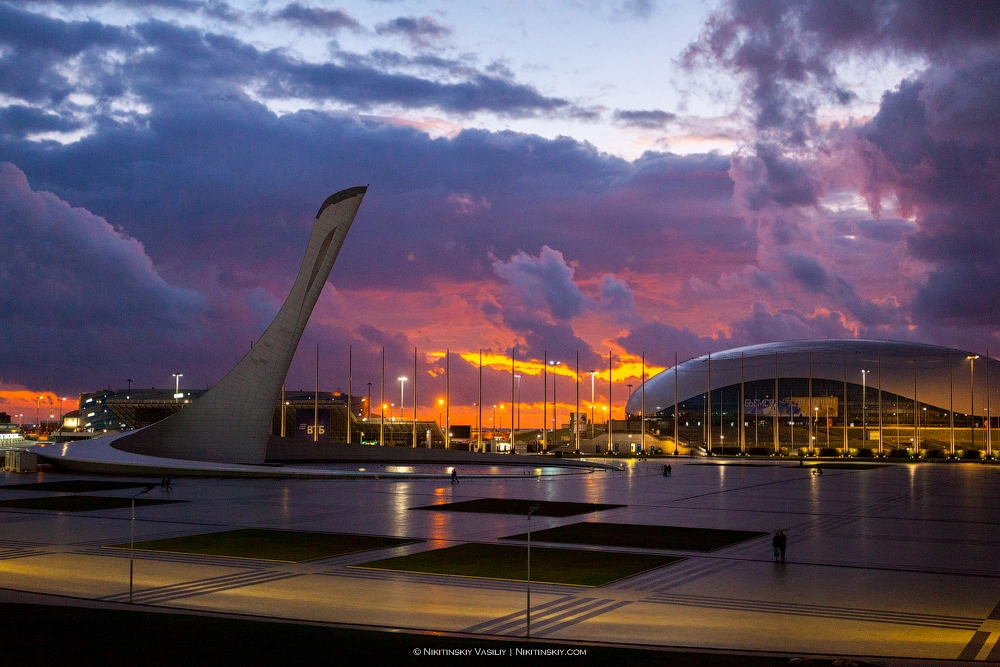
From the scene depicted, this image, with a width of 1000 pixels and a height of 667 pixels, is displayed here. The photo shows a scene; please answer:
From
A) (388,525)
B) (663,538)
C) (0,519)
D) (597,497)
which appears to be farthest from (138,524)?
(597,497)

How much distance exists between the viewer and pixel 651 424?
135 m

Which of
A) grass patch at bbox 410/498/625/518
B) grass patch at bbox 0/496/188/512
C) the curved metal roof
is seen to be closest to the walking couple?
grass patch at bbox 410/498/625/518

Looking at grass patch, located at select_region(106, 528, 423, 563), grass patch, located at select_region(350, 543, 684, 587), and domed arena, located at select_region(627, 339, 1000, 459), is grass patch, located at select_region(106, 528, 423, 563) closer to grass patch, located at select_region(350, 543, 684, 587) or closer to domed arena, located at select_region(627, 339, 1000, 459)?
grass patch, located at select_region(350, 543, 684, 587)

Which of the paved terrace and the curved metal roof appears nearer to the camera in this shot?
the paved terrace

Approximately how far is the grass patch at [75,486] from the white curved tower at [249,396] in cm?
635

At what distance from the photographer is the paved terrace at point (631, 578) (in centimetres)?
1673

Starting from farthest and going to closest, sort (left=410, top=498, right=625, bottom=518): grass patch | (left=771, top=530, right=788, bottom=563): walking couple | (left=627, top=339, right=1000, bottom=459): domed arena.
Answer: (left=627, top=339, right=1000, bottom=459): domed arena, (left=410, top=498, right=625, bottom=518): grass patch, (left=771, top=530, right=788, bottom=563): walking couple

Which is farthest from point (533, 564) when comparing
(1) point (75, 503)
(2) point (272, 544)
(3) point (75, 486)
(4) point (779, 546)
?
(3) point (75, 486)

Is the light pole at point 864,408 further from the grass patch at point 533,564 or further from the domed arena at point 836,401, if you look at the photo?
the grass patch at point 533,564

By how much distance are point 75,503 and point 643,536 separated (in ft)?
76.0

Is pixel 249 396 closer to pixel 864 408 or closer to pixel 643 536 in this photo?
pixel 643 536

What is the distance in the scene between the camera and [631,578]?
21.8 meters

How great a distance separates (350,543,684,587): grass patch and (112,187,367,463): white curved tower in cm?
3206

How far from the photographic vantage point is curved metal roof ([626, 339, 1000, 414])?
125 metres
